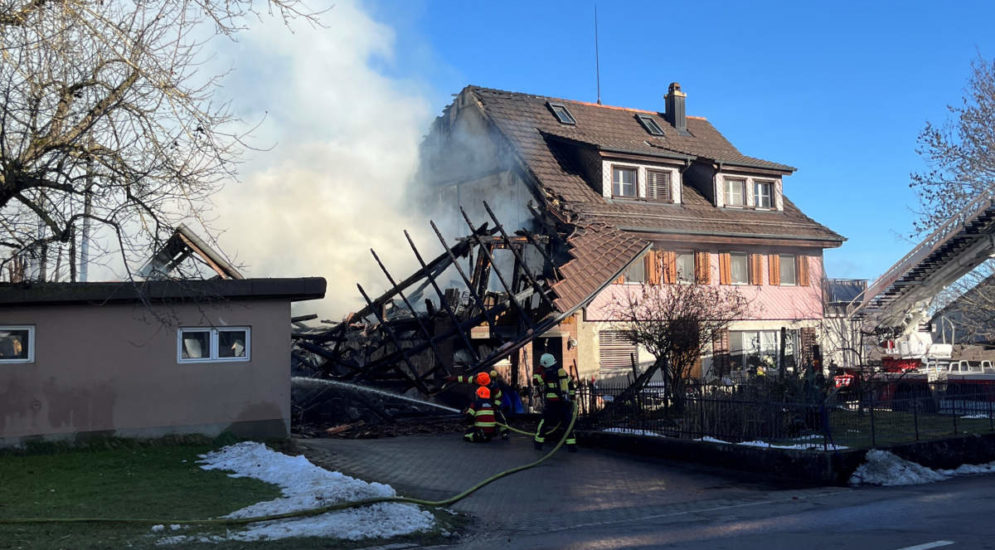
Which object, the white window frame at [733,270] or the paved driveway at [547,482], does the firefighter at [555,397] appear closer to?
the paved driveway at [547,482]

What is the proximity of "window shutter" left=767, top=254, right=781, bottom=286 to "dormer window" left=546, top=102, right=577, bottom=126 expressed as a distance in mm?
8978

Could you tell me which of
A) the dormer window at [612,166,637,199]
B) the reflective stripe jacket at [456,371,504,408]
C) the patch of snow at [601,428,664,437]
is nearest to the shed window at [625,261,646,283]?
the dormer window at [612,166,637,199]

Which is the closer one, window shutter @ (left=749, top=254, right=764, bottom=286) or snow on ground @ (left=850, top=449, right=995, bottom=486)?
snow on ground @ (left=850, top=449, right=995, bottom=486)

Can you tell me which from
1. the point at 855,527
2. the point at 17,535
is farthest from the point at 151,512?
the point at 855,527

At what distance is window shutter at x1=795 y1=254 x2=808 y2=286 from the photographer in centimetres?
3175

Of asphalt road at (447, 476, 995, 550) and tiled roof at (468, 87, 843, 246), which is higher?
tiled roof at (468, 87, 843, 246)

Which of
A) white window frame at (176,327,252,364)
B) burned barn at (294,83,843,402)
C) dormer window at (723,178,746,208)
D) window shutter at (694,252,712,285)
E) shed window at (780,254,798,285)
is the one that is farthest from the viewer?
dormer window at (723,178,746,208)

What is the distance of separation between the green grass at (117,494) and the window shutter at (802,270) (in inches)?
985

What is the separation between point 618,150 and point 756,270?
273 inches

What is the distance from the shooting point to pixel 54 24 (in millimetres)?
9680

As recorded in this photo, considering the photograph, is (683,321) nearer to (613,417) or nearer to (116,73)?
(613,417)

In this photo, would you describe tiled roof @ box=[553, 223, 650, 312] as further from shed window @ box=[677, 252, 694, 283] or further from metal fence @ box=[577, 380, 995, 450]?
shed window @ box=[677, 252, 694, 283]

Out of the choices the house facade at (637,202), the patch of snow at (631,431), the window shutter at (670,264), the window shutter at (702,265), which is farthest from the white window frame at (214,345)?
the window shutter at (702,265)

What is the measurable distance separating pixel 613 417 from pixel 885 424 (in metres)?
4.64
